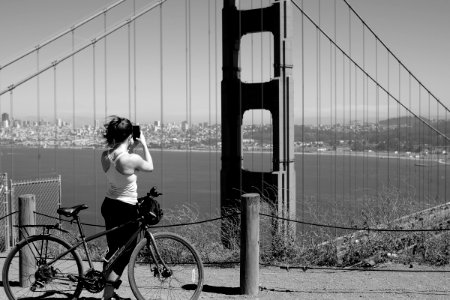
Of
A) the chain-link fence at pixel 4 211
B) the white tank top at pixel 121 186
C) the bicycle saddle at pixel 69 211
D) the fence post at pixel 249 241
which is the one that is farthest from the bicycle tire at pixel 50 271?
the chain-link fence at pixel 4 211

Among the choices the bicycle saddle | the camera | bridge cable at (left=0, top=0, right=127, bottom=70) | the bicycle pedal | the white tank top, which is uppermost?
bridge cable at (left=0, top=0, right=127, bottom=70)

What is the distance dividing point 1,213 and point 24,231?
205 inches

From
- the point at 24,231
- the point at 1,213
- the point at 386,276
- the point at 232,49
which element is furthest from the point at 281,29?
the point at 24,231

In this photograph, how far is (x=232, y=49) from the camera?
12867mm

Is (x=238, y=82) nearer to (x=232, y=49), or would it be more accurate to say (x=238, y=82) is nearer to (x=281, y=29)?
(x=232, y=49)

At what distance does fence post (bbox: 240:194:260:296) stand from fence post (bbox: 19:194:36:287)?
161 centimetres

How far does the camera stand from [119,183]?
11.2 feet

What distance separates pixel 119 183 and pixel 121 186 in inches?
→ 0.9

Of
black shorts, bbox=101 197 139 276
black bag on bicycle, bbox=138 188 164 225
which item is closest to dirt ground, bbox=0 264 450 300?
black shorts, bbox=101 197 139 276

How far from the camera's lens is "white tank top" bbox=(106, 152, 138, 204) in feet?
11.2

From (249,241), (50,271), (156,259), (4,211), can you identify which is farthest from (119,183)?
(4,211)

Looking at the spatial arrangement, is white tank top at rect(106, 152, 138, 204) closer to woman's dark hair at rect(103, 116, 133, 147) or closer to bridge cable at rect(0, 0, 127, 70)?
woman's dark hair at rect(103, 116, 133, 147)

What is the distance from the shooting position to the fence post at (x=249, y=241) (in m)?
3.99

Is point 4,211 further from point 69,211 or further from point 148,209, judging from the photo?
point 148,209
